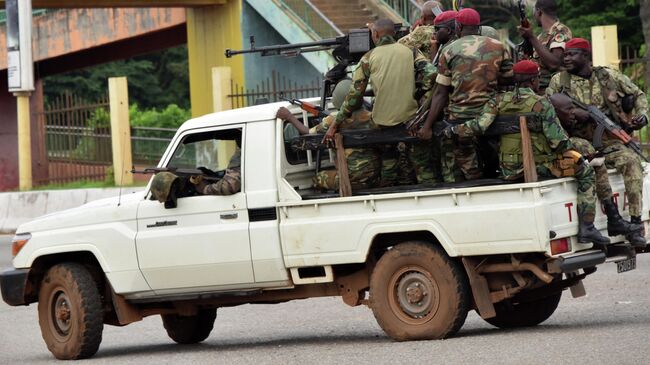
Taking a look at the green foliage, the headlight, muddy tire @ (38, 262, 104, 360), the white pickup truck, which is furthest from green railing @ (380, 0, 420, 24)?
the green foliage

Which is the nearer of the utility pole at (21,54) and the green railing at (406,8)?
the utility pole at (21,54)

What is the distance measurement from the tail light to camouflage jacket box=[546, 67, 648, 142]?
1355mm

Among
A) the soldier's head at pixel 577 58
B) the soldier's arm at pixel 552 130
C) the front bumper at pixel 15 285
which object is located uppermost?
the soldier's head at pixel 577 58

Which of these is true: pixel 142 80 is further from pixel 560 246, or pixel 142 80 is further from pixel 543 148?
pixel 560 246

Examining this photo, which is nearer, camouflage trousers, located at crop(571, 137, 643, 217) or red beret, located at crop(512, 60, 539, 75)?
red beret, located at crop(512, 60, 539, 75)

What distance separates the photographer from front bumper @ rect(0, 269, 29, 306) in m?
11.4

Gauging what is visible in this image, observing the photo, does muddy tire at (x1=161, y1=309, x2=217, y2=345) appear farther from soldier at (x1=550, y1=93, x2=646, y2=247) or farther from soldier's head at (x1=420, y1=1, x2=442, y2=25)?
soldier at (x1=550, y1=93, x2=646, y2=247)

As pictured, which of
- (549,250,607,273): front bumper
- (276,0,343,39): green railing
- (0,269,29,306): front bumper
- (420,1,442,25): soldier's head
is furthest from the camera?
(276,0,343,39): green railing

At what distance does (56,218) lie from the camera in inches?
443

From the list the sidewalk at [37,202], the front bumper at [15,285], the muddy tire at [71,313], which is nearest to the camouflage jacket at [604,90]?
the muddy tire at [71,313]

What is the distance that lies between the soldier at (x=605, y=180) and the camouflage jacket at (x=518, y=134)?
472mm

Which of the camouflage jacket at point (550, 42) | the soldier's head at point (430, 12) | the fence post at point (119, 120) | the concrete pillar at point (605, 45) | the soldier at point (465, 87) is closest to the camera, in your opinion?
the soldier at point (465, 87)

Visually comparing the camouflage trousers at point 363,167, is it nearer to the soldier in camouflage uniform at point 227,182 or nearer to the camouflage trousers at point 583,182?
the soldier in camouflage uniform at point 227,182

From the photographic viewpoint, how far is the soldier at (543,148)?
32.1 ft
